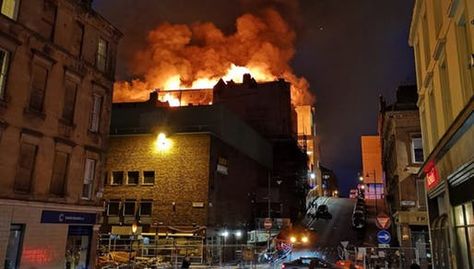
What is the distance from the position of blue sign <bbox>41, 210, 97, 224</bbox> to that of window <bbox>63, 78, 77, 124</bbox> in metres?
4.94

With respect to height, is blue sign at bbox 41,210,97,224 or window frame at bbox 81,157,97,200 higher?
window frame at bbox 81,157,97,200

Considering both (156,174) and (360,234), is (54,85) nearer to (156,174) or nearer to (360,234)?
(156,174)

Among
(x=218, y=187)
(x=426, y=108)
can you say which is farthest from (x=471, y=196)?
(x=218, y=187)

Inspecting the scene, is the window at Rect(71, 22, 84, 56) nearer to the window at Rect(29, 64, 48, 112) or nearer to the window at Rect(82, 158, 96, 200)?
the window at Rect(29, 64, 48, 112)

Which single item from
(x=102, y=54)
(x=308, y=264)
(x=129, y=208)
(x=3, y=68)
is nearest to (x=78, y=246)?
(x=3, y=68)

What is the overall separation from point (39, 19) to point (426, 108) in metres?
19.1

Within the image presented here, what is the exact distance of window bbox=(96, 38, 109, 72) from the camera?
26453 millimetres

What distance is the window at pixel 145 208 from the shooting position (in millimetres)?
41531

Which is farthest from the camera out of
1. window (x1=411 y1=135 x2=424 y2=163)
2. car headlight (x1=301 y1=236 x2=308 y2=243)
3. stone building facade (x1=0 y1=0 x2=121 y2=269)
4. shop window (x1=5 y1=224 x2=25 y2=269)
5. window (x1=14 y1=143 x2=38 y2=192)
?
car headlight (x1=301 y1=236 x2=308 y2=243)

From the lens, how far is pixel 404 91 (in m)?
40.0

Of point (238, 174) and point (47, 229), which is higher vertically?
point (238, 174)

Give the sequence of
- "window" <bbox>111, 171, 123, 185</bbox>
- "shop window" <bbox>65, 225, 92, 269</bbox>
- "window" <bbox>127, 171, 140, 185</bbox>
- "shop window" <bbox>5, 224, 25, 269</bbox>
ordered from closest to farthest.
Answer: "shop window" <bbox>5, 224, 25, 269</bbox>
"shop window" <bbox>65, 225, 92, 269</bbox>
"window" <bbox>127, 171, 140, 185</bbox>
"window" <bbox>111, 171, 123, 185</bbox>

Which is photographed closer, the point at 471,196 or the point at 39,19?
the point at 471,196

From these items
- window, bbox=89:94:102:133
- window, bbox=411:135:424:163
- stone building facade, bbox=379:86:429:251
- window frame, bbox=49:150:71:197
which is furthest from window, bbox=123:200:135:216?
window, bbox=411:135:424:163
